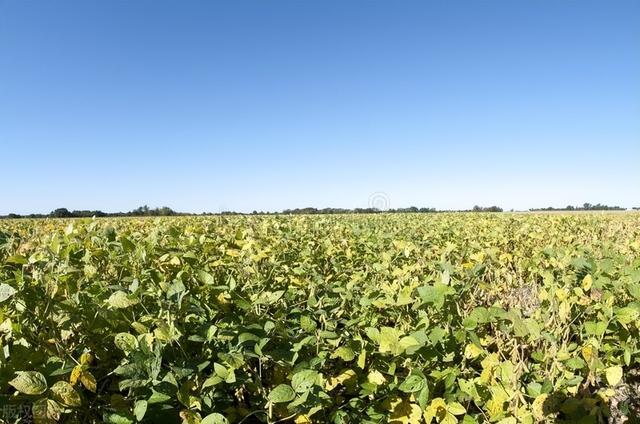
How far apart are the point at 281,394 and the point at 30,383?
77 cm

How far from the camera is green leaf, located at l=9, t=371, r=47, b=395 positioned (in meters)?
1.24

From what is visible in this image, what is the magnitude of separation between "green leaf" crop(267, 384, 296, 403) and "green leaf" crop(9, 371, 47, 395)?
2.28 feet

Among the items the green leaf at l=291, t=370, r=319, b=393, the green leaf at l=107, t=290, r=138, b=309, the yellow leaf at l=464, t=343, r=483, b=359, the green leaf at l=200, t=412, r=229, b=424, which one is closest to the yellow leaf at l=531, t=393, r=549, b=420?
the yellow leaf at l=464, t=343, r=483, b=359

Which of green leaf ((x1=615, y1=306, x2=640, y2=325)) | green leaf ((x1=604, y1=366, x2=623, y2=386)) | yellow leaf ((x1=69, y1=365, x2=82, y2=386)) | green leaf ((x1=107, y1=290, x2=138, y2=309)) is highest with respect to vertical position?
green leaf ((x1=107, y1=290, x2=138, y2=309))

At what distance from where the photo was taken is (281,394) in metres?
1.46

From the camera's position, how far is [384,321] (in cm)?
269

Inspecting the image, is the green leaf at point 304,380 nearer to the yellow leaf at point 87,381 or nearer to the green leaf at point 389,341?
the green leaf at point 389,341

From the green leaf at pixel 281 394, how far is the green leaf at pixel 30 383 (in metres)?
0.69

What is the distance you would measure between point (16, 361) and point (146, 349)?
487 mm

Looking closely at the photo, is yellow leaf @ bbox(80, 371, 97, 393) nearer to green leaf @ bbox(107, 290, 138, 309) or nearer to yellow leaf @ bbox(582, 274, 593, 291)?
green leaf @ bbox(107, 290, 138, 309)

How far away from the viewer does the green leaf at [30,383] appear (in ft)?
4.08

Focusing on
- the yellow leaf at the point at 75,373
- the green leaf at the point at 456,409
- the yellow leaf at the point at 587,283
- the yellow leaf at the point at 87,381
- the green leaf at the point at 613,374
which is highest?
the yellow leaf at the point at 587,283

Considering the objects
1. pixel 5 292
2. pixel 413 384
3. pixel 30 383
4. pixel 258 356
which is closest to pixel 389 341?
pixel 413 384

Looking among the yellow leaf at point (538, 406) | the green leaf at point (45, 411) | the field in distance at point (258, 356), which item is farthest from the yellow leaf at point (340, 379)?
the green leaf at point (45, 411)
